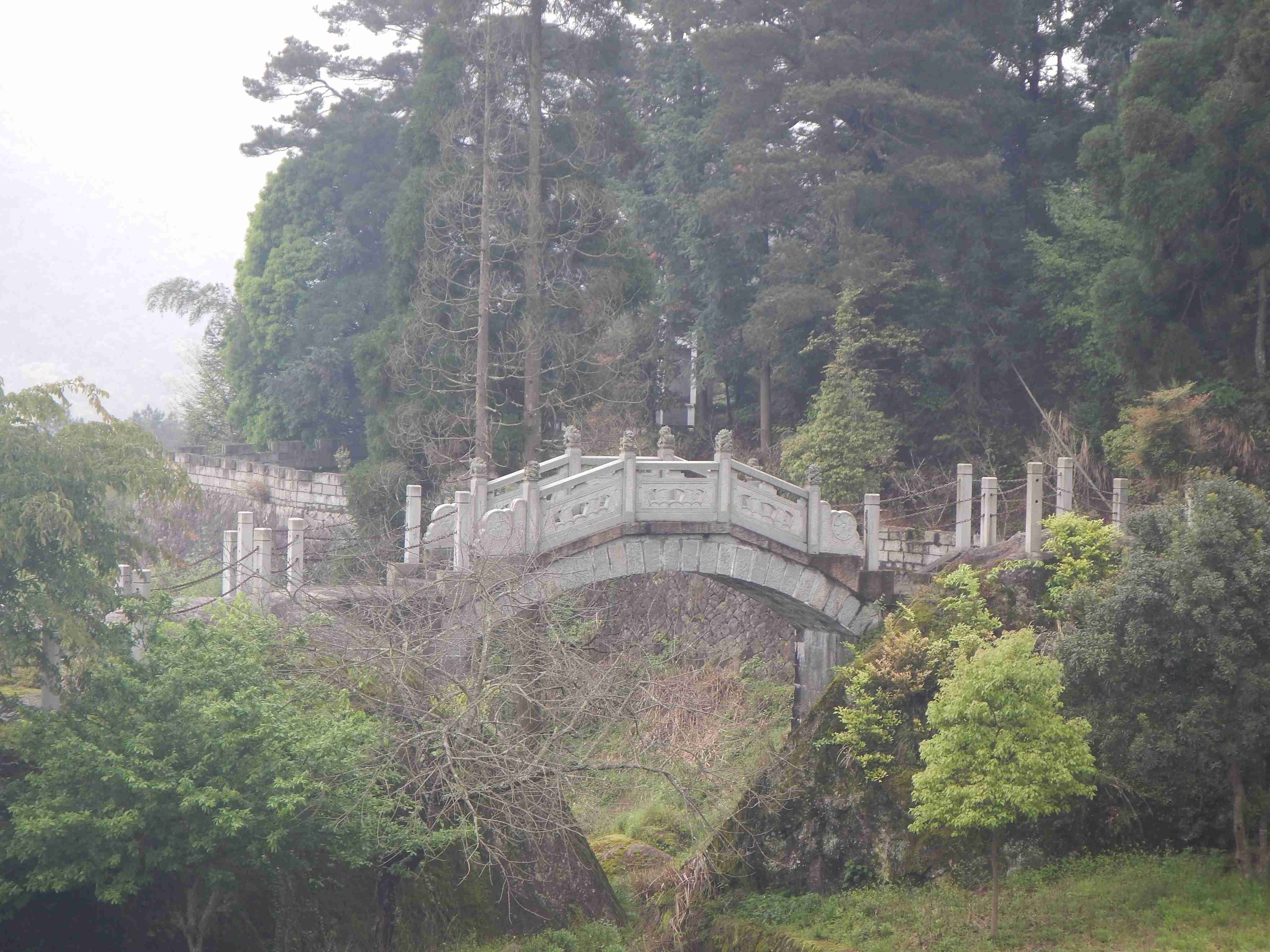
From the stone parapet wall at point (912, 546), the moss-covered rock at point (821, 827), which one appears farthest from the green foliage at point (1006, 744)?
the stone parapet wall at point (912, 546)

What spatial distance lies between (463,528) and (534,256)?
26.0ft

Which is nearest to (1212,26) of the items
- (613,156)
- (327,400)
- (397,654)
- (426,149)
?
(613,156)

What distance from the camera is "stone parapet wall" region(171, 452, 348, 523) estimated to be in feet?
90.3

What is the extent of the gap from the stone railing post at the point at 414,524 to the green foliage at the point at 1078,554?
6.94 meters

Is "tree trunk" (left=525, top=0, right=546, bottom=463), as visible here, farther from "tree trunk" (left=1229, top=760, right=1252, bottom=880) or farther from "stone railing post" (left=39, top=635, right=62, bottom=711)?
"tree trunk" (left=1229, top=760, right=1252, bottom=880)

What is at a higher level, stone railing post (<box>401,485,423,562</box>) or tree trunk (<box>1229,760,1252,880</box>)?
stone railing post (<box>401,485,423,562</box>)

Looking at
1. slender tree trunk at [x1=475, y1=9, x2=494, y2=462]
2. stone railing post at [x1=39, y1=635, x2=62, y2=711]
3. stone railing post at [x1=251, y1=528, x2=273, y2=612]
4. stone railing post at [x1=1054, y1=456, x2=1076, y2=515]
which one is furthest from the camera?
slender tree trunk at [x1=475, y1=9, x2=494, y2=462]

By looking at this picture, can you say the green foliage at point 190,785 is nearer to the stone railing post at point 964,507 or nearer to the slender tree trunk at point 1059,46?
the stone railing post at point 964,507

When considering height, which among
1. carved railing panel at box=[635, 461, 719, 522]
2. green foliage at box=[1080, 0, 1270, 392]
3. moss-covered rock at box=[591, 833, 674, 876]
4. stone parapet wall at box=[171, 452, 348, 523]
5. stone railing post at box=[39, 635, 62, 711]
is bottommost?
moss-covered rock at box=[591, 833, 674, 876]

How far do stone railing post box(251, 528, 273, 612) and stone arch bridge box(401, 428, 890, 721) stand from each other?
1.40 m

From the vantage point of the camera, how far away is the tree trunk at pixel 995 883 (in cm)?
1082

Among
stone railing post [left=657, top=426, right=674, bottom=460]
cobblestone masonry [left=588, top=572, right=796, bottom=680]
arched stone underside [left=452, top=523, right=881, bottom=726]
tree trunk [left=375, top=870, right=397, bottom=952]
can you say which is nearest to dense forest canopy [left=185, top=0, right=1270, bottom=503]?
cobblestone masonry [left=588, top=572, right=796, bottom=680]

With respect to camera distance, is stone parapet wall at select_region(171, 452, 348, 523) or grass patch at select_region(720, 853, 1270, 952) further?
stone parapet wall at select_region(171, 452, 348, 523)

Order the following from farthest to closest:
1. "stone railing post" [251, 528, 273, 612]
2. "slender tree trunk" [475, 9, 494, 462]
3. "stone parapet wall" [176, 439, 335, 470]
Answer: "stone parapet wall" [176, 439, 335, 470] → "slender tree trunk" [475, 9, 494, 462] → "stone railing post" [251, 528, 273, 612]
